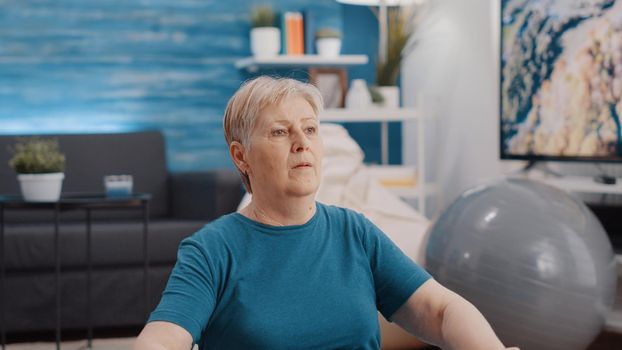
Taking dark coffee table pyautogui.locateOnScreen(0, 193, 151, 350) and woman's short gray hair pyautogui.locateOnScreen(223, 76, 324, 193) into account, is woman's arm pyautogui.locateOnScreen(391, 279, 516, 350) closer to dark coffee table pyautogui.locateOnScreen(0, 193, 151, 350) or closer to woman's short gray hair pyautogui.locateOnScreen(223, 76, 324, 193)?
woman's short gray hair pyautogui.locateOnScreen(223, 76, 324, 193)

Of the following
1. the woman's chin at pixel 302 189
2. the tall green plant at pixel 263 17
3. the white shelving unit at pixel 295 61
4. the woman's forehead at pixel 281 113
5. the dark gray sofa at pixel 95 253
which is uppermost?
the tall green plant at pixel 263 17

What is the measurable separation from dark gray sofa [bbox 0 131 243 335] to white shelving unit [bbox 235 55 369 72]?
0.82 m

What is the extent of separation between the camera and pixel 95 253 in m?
3.87

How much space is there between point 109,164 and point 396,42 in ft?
5.82

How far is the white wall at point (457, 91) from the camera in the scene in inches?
182

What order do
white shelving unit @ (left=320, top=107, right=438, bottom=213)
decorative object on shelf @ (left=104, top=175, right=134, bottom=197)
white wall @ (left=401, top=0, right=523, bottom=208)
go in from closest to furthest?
decorative object on shelf @ (left=104, top=175, right=134, bottom=197)
white wall @ (left=401, top=0, right=523, bottom=208)
white shelving unit @ (left=320, top=107, right=438, bottom=213)

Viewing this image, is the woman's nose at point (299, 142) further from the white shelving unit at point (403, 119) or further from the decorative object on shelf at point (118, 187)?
the white shelving unit at point (403, 119)

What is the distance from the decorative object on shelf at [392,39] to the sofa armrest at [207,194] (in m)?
1.19

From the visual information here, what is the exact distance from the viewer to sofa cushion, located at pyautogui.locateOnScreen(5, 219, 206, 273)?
12.5 feet

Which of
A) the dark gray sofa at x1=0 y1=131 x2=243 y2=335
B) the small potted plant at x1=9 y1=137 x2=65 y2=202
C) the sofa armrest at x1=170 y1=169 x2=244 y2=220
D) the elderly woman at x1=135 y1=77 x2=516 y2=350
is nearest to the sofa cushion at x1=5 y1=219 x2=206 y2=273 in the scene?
the dark gray sofa at x1=0 y1=131 x2=243 y2=335

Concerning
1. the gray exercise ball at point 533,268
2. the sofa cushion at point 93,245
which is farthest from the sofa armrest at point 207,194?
the gray exercise ball at point 533,268

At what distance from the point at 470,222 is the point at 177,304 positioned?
59.0 inches

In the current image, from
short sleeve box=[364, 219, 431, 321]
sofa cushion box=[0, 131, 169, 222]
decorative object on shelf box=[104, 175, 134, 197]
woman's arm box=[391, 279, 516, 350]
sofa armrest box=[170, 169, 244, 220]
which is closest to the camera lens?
woman's arm box=[391, 279, 516, 350]

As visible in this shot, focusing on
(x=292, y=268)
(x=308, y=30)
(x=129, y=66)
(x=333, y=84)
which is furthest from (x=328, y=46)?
(x=292, y=268)
